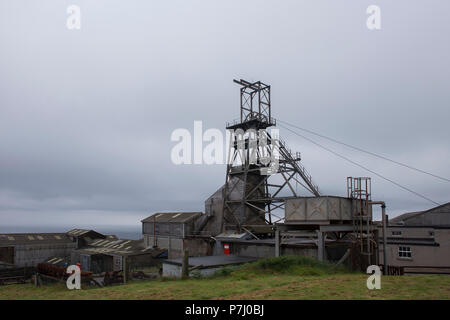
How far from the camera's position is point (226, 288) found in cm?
1252

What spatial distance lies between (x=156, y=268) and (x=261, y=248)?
59.4 feet

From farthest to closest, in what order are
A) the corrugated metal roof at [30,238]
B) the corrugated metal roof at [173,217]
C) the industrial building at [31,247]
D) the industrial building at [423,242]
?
the corrugated metal roof at [30,238]
the industrial building at [31,247]
the corrugated metal roof at [173,217]
the industrial building at [423,242]

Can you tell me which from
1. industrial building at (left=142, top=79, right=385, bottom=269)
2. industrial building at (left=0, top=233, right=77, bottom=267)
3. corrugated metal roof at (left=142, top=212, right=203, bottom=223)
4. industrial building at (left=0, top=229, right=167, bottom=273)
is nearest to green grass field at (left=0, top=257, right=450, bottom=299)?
industrial building at (left=142, top=79, right=385, bottom=269)

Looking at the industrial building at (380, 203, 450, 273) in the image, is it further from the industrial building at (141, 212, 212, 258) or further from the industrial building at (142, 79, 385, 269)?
the industrial building at (141, 212, 212, 258)

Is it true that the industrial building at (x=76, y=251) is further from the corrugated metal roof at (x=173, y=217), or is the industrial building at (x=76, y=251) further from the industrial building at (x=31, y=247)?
the corrugated metal roof at (x=173, y=217)

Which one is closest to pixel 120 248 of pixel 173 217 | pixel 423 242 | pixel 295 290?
pixel 173 217

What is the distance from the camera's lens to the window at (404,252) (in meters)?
32.0

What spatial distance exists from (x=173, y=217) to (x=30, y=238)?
25776 millimetres

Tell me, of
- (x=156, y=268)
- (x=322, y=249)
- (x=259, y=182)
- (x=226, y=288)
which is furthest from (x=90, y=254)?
(x=226, y=288)

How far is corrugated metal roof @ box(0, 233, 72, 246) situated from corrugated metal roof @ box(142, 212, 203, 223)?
691 inches

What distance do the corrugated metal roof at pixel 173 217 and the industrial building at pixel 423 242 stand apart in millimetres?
23541

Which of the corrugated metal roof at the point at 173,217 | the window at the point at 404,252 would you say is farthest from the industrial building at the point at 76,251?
the window at the point at 404,252

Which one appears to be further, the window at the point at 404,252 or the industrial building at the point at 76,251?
the industrial building at the point at 76,251
